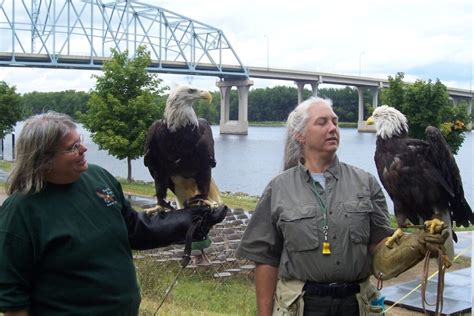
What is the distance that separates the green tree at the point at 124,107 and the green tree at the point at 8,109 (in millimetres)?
16170

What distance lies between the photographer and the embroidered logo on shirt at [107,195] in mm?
2578

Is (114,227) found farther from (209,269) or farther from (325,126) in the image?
(209,269)

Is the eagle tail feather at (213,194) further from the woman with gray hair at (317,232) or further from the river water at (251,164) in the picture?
the river water at (251,164)

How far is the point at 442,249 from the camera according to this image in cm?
259

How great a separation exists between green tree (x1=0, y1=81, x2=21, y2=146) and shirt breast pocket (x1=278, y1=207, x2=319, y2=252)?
3245 centimetres

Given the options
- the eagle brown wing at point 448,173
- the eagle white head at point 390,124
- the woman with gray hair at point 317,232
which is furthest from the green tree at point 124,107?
the woman with gray hair at point 317,232

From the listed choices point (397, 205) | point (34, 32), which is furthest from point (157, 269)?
point (34, 32)

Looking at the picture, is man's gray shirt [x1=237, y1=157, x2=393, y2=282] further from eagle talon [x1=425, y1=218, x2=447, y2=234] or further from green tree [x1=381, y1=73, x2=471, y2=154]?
green tree [x1=381, y1=73, x2=471, y2=154]

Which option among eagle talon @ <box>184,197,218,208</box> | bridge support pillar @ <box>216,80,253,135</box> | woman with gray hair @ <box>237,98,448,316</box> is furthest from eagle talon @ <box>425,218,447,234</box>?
bridge support pillar @ <box>216,80,253,135</box>

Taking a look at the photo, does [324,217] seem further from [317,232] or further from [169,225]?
[169,225]

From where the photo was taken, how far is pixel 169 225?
2990 mm

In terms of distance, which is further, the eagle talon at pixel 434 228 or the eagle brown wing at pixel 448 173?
the eagle brown wing at pixel 448 173

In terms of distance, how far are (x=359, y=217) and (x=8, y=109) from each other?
3362cm

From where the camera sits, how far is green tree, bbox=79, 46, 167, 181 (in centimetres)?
1734
